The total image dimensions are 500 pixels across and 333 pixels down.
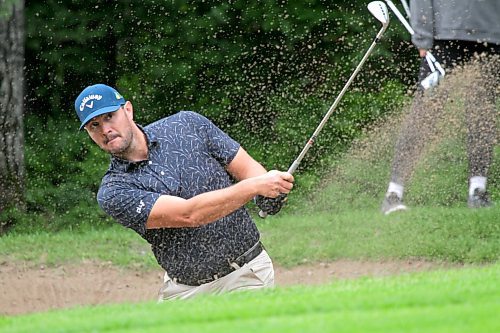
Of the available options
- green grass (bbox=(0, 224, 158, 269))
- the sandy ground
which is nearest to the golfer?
the sandy ground

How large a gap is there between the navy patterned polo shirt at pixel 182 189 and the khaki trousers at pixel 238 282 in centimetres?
8

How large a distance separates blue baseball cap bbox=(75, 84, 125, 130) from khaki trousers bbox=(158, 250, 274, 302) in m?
0.96

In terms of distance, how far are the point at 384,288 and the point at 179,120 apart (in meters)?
1.75

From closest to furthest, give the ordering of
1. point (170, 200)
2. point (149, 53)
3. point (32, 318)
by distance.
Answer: point (32, 318) → point (170, 200) → point (149, 53)

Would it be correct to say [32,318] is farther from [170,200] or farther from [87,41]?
[87,41]

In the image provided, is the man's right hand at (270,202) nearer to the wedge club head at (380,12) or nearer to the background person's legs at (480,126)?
the wedge club head at (380,12)

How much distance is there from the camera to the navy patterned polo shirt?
6.42 metres

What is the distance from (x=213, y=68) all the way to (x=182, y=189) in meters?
6.30

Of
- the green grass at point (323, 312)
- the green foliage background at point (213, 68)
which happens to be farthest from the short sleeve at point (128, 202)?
the green foliage background at point (213, 68)

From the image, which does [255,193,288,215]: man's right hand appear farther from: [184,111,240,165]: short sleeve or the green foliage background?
the green foliage background

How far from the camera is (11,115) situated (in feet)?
A: 37.0

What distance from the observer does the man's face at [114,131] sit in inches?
251

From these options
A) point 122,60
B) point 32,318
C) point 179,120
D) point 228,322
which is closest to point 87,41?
point 122,60

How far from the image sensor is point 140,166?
21.2 feet
